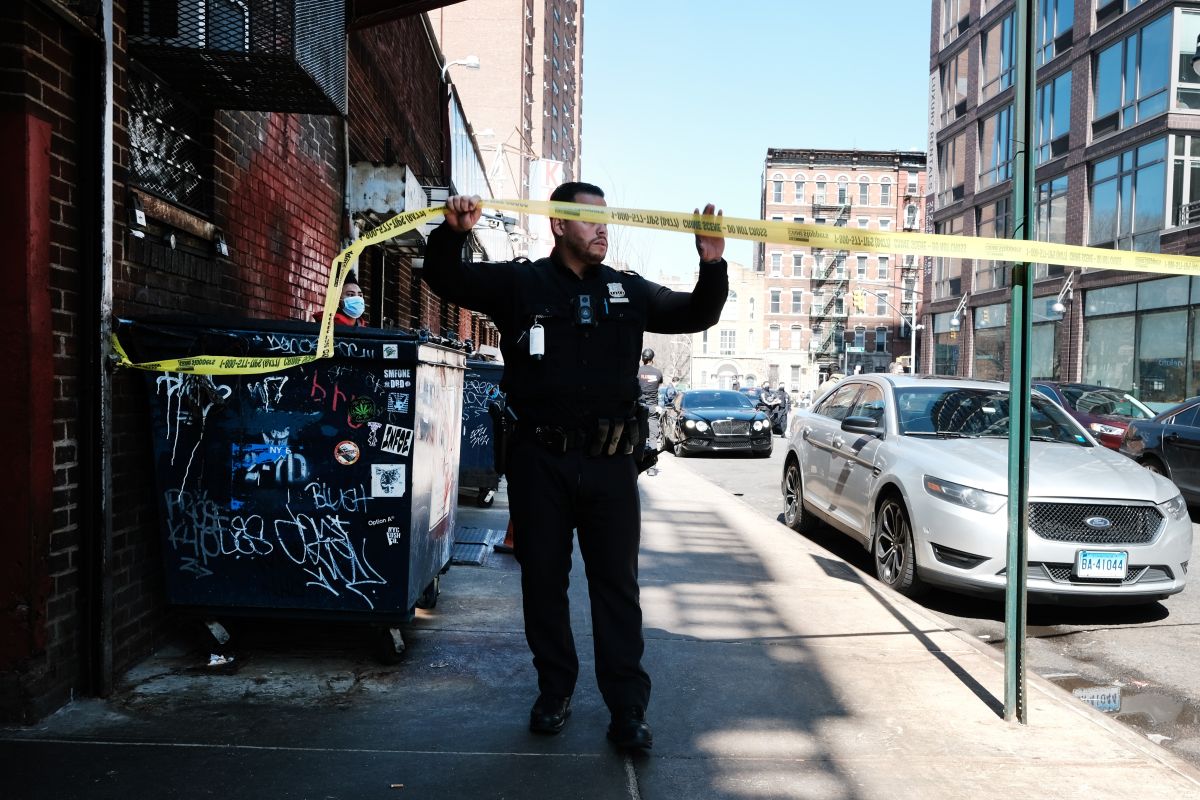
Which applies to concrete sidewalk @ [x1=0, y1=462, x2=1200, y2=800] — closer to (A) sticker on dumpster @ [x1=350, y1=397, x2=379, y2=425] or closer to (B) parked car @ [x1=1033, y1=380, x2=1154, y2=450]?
(A) sticker on dumpster @ [x1=350, y1=397, x2=379, y2=425]

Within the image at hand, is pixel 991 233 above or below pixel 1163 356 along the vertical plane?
above

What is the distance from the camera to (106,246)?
3502 mm

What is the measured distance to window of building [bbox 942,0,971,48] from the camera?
34588mm

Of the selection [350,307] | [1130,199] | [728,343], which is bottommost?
[350,307]

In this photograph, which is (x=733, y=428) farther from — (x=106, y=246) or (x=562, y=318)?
(x=106, y=246)

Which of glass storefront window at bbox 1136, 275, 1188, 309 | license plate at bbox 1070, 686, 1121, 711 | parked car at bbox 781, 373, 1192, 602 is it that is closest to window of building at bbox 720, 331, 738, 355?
glass storefront window at bbox 1136, 275, 1188, 309

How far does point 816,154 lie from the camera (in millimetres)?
74062

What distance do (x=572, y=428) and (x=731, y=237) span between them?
91cm

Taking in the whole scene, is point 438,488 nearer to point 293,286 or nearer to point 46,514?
point 46,514

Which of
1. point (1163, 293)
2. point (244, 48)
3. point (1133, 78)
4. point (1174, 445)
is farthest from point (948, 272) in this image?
point (244, 48)

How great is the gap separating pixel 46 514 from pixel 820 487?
19.6 ft

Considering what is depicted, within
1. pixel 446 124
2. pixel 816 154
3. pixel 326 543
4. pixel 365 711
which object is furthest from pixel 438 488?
pixel 816 154

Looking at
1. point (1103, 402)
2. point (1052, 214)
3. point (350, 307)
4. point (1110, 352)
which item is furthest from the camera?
point (1052, 214)

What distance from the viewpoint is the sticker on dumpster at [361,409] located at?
12.7 feet
